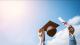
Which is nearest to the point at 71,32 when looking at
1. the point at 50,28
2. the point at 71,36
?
the point at 71,36

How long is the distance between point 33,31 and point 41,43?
184 millimetres

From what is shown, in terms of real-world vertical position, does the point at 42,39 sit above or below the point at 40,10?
below

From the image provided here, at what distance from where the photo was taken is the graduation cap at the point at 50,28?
2779 millimetres

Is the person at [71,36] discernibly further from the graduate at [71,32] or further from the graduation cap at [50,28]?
the graduation cap at [50,28]

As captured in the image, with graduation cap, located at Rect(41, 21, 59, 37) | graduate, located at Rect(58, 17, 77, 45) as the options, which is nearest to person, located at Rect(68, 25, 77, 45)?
graduate, located at Rect(58, 17, 77, 45)

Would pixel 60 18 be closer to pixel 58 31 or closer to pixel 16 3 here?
pixel 58 31

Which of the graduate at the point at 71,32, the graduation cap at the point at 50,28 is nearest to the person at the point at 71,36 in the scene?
the graduate at the point at 71,32

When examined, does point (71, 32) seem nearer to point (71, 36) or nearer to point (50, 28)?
point (71, 36)

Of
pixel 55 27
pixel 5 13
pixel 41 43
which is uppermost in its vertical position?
pixel 5 13

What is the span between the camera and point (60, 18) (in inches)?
111

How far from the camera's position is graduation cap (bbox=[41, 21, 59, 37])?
2.78 metres

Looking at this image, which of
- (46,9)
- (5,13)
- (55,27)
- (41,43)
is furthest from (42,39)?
(5,13)

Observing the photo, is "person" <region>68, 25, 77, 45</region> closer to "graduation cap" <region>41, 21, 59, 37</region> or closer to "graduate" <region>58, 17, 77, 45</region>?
"graduate" <region>58, 17, 77, 45</region>

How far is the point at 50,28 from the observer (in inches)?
110
